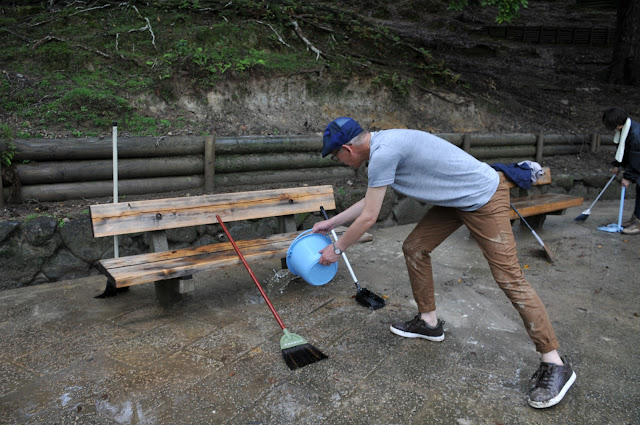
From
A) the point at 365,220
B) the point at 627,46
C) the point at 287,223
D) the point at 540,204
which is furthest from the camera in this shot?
the point at 627,46

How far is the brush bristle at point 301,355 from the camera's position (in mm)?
3213

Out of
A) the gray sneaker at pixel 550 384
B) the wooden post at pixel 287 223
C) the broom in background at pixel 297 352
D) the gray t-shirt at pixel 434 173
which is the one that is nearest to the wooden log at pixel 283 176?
the wooden post at pixel 287 223

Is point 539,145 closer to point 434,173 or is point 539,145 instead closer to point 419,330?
point 419,330

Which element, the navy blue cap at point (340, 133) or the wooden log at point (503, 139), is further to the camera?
the wooden log at point (503, 139)

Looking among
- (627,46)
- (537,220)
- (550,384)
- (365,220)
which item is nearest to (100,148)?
(365,220)

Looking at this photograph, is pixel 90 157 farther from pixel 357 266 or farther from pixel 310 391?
pixel 310 391

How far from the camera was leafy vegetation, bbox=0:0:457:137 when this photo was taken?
6.06 metres

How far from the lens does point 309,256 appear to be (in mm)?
3592

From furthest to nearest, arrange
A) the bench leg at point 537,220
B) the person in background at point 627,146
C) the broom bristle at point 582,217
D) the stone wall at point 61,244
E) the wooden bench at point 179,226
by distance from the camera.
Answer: the broom bristle at point 582,217, the bench leg at point 537,220, the person in background at point 627,146, the stone wall at point 61,244, the wooden bench at point 179,226

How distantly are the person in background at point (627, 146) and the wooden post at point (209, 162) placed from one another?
5.03m

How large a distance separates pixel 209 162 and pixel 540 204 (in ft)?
13.6

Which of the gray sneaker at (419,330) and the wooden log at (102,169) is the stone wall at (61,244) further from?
the gray sneaker at (419,330)

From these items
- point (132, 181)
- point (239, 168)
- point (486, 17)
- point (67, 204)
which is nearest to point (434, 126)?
point (239, 168)

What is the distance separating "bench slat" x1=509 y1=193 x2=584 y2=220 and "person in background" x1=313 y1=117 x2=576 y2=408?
3.28 m
